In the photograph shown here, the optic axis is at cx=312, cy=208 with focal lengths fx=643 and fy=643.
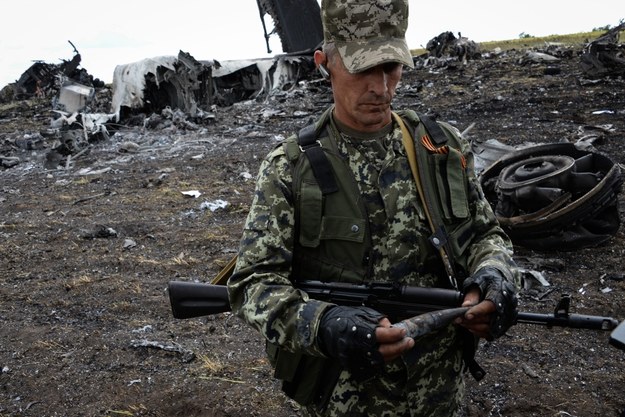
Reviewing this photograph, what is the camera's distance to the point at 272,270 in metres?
1.83

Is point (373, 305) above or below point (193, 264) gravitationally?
above

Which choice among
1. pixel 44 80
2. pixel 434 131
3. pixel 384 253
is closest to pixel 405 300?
pixel 384 253

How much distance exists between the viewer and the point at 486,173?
6.18m

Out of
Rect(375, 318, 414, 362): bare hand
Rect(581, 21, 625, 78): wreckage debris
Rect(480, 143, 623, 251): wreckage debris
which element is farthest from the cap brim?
Rect(581, 21, 625, 78): wreckage debris

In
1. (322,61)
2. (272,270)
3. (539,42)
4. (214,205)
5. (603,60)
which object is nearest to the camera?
(272,270)

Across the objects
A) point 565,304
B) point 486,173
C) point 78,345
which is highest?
point 565,304

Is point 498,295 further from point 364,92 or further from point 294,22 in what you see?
point 294,22

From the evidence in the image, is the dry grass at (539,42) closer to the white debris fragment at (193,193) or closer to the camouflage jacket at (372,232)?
the white debris fragment at (193,193)

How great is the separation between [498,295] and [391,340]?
0.36 m

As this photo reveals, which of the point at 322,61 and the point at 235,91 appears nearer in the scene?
the point at 322,61

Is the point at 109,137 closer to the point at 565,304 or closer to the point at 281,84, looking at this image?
the point at 281,84

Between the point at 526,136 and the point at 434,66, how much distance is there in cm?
770

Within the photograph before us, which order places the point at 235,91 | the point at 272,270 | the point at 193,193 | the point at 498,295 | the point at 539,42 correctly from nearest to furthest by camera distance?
the point at 498,295 < the point at 272,270 < the point at 193,193 < the point at 235,91 < the point at 539,42

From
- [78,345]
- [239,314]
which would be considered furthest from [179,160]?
[239,314]
